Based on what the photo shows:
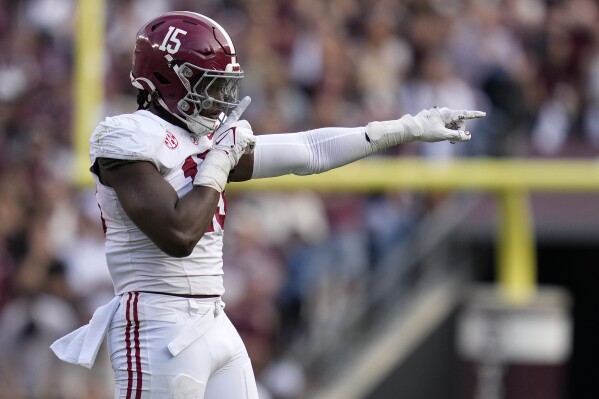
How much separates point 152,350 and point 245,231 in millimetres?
5038

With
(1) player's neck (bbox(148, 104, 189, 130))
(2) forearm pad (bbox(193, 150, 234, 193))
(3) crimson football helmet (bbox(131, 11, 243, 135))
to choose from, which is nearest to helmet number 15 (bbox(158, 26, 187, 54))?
(3) crimson football helmet (bbox(131, 11, 243, 135))

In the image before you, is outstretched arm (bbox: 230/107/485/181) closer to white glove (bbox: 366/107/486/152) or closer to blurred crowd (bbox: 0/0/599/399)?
white glove (bbox: 366/107/486/152)

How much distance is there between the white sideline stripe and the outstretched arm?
14.1 feet

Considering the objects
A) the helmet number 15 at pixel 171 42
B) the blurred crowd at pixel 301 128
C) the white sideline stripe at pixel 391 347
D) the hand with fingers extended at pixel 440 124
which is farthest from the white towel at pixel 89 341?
the white sideline stripe at pixel 391 347

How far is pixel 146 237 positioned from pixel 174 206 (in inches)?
9.2

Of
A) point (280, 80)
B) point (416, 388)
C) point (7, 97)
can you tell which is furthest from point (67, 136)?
point (416, 388)

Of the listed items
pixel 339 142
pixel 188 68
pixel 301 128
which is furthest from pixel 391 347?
pixel 188 68

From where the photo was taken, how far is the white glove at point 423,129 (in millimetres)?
4070

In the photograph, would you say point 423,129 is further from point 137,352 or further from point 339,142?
point 137,352

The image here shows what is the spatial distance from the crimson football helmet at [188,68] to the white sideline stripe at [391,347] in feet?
15.1

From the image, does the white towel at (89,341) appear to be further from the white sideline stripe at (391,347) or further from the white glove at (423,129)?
the white sideline stripe at (391,347)

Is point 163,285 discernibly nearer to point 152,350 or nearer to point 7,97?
point 152,350

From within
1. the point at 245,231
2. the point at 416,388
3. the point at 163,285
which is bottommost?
the point at 416,388

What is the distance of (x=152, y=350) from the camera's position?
380 centimetres
